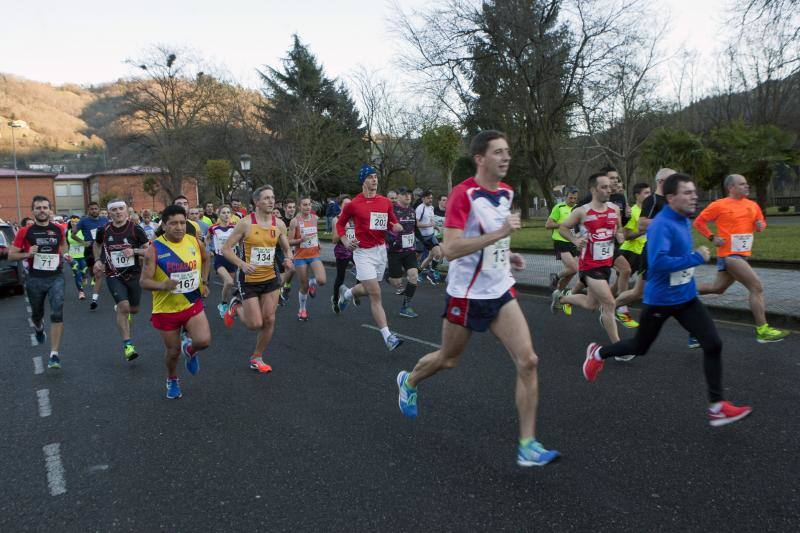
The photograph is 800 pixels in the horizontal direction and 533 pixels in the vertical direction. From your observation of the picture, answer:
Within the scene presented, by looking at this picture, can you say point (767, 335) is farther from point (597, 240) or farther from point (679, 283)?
point (679, 283)

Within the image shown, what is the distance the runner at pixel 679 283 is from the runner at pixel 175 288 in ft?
12.1

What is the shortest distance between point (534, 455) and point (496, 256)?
1.17 m

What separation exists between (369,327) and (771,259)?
859 cm

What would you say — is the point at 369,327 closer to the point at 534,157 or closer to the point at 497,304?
the point at 497,304

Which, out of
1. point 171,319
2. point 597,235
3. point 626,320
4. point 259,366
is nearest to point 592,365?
point 597,235

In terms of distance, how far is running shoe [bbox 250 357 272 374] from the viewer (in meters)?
6.16

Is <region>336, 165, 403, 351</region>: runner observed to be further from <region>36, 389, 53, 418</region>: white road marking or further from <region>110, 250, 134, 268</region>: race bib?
<region>36, 389, 53, 418</region>: white road marking

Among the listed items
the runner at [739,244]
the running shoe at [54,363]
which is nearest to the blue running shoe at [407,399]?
the runner at [739,244]

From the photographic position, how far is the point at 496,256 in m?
3.67

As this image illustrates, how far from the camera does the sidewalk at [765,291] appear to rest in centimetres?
768

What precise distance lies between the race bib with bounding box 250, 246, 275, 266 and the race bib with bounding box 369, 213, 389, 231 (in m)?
1.56

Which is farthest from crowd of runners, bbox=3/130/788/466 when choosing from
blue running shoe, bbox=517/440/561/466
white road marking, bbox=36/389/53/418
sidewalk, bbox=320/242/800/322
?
sidewalk, bbox=320/242/800/322

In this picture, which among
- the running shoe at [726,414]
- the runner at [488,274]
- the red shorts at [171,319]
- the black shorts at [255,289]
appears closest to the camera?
the runner at [488,274]

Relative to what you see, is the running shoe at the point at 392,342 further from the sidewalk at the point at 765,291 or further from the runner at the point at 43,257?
the sidewalk at the point at 765,291
